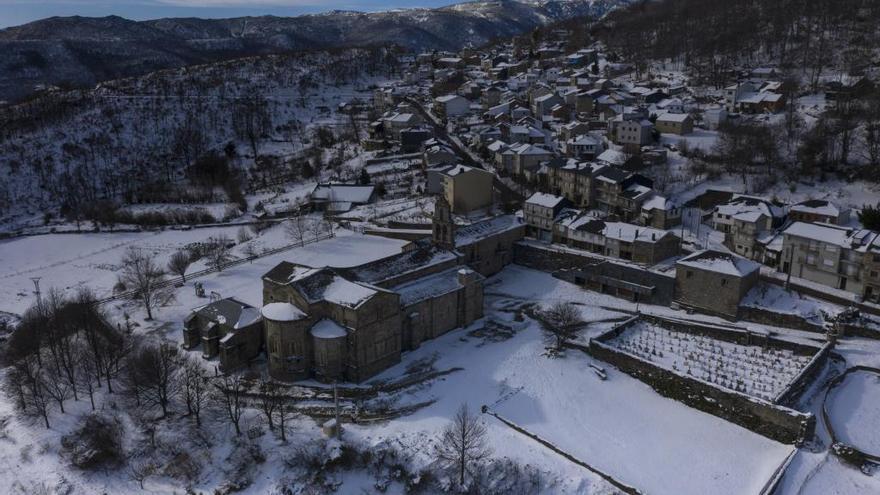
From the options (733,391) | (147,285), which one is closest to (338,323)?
(147,285)

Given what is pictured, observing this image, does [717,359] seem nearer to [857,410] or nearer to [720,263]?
[857,410]

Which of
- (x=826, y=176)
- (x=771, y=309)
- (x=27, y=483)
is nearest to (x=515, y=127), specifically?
(x=826, y=176)

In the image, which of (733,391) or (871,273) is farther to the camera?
(871,273)

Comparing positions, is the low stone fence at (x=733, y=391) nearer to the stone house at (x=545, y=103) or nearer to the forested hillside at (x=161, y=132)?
the stone house at (x=545, y=103)

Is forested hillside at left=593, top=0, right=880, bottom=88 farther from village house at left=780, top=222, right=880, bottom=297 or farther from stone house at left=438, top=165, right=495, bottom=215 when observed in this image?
stone house at left=438, top=165, right=495, bottom=215

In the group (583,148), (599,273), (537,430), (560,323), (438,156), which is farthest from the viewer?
(438,156)

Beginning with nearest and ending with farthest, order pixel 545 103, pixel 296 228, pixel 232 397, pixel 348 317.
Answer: pixel 232 397, pixel 348 317, pixel 296 228, pixel 545 103
